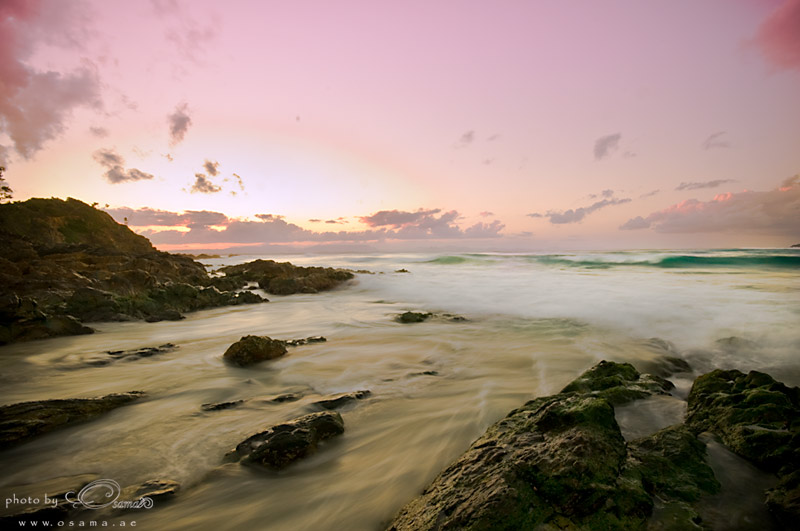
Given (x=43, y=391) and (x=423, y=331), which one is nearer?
(x=43, y=391)

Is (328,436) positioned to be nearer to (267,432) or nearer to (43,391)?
(267,432)

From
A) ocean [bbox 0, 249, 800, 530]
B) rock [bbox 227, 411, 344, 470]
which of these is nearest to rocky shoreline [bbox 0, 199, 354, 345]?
ocean [bbox 0, 249, 800, 530]

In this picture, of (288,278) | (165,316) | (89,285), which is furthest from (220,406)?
(288,278)

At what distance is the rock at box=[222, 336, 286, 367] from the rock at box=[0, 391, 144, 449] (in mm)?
1850

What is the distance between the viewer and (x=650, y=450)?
2.38 metres

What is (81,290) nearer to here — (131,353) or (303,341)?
(131,353)

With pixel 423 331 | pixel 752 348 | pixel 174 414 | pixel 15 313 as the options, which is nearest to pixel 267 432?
pixel 174 414

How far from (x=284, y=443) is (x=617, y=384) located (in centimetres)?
367

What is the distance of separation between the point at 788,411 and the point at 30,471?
623 centimetres

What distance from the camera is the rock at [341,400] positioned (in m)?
4.09

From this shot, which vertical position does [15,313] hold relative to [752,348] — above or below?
above

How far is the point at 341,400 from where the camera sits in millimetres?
4191

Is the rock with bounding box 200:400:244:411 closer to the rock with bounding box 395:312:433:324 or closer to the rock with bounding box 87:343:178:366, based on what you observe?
the rock with bounding box 87:343:178:366

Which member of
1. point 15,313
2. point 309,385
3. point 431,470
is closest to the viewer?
point 431,470
